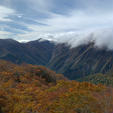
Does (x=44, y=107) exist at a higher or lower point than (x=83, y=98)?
lower

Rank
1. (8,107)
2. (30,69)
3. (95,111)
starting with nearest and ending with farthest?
(95,111) → (8,107) → (30,69)

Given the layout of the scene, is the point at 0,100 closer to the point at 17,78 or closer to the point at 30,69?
the point at 17,78

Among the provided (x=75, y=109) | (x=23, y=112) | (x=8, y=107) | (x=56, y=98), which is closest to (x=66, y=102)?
(x=75, y=109)

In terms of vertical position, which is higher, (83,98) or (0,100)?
(83,98)

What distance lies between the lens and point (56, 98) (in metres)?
13.7

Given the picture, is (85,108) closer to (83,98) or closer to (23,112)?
(83,98)

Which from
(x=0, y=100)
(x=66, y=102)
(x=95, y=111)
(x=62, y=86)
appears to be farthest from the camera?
(x=62, y=86)

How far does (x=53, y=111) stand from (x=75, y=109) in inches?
70.2

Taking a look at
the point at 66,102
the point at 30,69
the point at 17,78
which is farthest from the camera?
the point at 30,69

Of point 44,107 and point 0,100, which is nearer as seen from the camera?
point 44,107

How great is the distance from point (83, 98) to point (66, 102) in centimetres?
152

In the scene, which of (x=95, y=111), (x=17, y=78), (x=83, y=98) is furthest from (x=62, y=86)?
(x=17, y=78)

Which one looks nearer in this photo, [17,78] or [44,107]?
[44,107]

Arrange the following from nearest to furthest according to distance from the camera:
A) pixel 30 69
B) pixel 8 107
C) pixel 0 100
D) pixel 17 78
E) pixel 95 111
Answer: pixel 95 111, pixel 8 107, pixel 0 100, pixel 17 78, pixel 30 69
